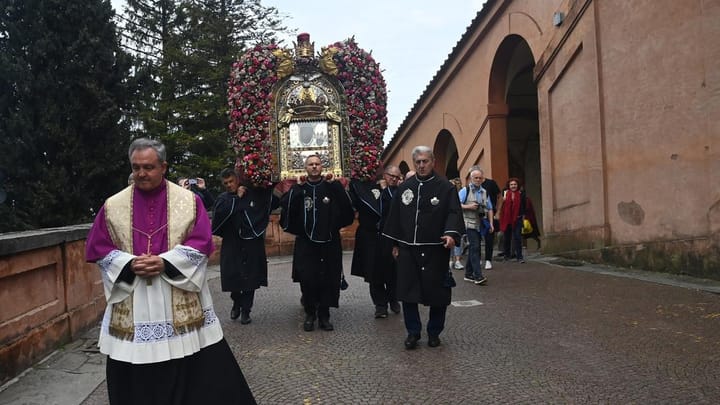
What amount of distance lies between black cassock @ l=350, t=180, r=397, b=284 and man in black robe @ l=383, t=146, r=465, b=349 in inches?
49.1

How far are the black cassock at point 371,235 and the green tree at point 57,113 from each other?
604 inches

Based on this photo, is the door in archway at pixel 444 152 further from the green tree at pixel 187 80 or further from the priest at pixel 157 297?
the priest at pixel 157 297

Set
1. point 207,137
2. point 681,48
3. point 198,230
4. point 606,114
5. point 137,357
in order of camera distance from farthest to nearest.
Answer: point 207,137
point 606,114
point 681,48
point 198,230
point 137,357

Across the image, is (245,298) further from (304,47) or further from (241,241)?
(304,47)

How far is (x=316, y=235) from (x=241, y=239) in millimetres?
1062

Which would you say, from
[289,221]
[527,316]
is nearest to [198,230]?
[289,221]

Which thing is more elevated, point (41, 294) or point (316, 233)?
point (316, 233)

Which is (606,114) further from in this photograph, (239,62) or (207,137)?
(207,137)

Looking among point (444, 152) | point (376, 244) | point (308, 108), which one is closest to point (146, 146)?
point (376, 244)

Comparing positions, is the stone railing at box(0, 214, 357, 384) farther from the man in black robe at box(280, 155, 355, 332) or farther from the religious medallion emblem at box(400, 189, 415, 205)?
the religious medallion emblem at box(400, 189, 415, 205)

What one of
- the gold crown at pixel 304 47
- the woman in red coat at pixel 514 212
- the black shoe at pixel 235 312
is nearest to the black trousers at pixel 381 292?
the black shoe at pixel 235 312

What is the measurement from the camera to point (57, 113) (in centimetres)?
1941

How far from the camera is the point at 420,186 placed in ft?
17.3

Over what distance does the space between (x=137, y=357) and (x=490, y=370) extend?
2.65 m
